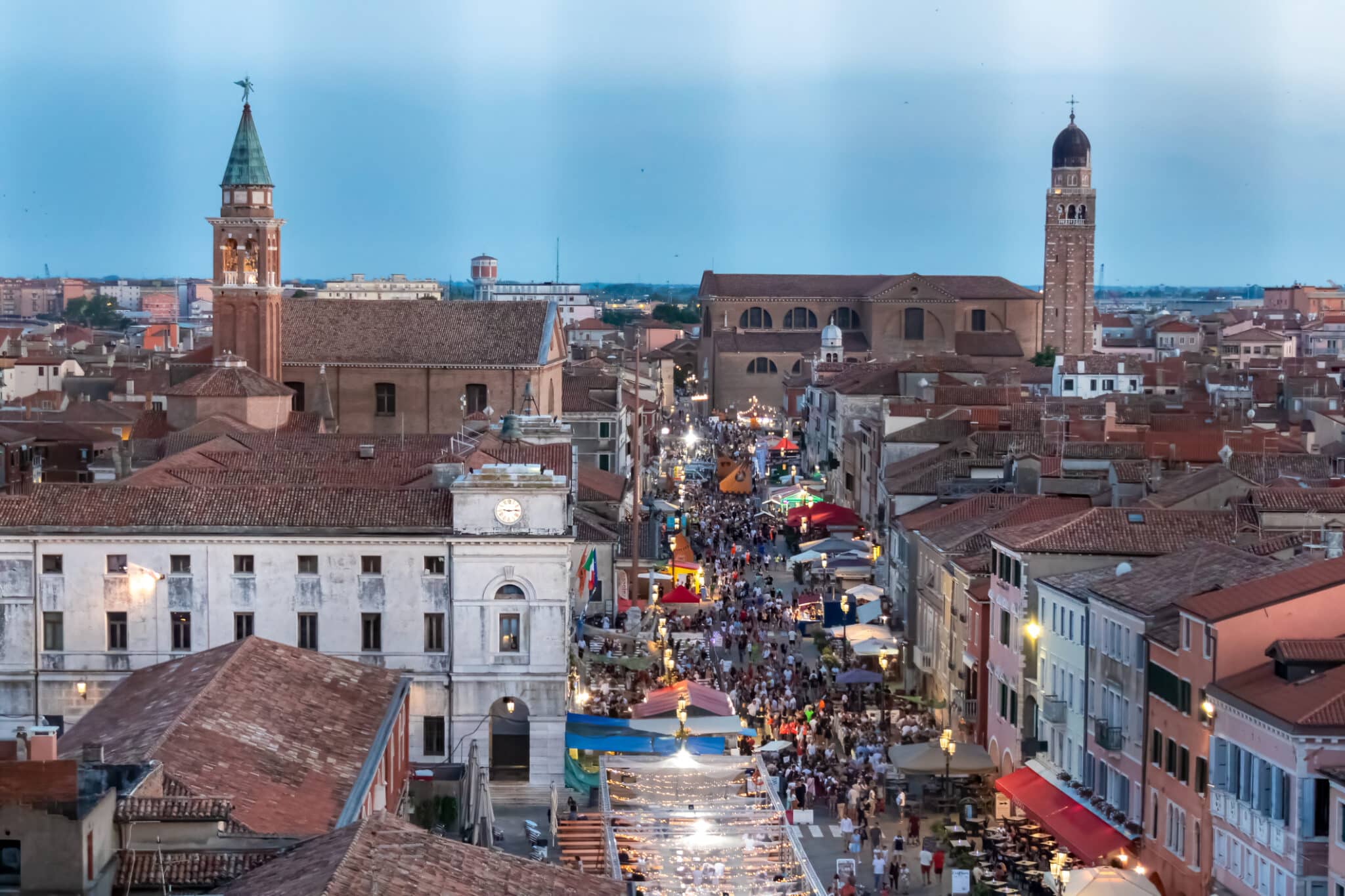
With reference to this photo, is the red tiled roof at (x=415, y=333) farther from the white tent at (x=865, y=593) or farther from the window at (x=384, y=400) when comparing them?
the white tent at (x=865, y=593)

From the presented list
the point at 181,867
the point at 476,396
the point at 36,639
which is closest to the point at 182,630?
the point at 36,639

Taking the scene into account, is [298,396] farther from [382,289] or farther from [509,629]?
[382,289]

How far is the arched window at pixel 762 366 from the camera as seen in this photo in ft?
431

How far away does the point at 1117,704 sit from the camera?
99.6 ft

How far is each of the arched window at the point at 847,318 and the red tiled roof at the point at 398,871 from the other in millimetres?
116551

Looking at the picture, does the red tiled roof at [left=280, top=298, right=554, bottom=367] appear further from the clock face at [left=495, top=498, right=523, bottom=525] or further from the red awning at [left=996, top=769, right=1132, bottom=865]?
the red awning at [left=996, top=769, right=1132, bottom=865]

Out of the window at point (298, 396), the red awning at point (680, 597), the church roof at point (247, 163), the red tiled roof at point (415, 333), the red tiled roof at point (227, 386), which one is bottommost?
the red awning at point (680, 597)

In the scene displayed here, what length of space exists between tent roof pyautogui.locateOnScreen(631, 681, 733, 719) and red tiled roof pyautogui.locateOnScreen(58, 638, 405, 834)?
6.09 meters

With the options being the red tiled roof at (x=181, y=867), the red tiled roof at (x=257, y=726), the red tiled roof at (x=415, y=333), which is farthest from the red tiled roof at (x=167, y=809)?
the red tiled roof at (x=415, y=333)

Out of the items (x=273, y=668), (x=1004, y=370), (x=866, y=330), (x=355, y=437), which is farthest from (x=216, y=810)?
(x=866, y=330)

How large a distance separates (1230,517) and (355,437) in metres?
22.7

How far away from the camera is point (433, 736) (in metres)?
35.8

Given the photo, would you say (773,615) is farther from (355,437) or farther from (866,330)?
(866,330)

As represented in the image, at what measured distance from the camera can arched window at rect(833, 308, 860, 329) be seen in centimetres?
13388
